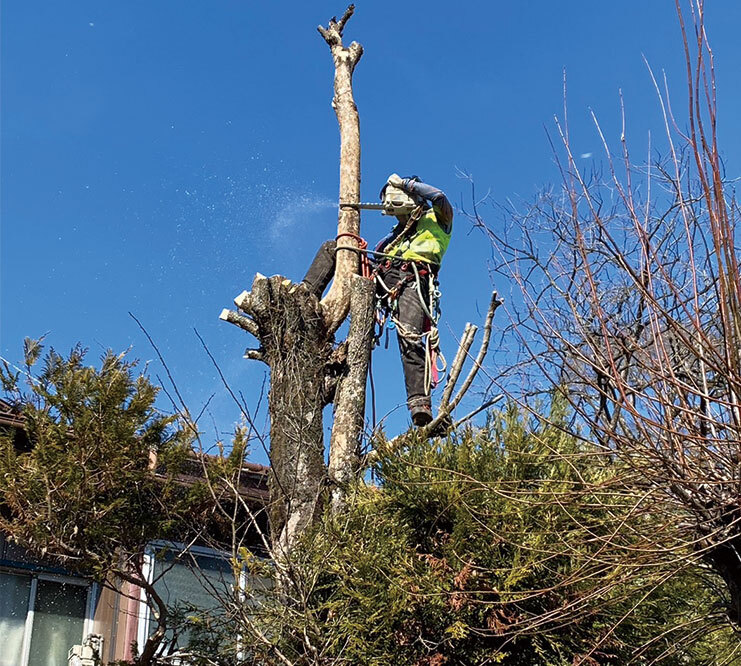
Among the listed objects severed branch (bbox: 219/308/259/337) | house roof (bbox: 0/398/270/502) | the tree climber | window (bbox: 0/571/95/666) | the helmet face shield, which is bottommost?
window (bbox: 0/571/95/666)

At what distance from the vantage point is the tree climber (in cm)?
962

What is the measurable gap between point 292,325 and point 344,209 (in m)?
1.63

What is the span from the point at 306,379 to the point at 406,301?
1.62m

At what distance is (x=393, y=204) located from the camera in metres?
10.0

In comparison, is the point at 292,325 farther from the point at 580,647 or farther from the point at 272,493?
the point at 580,647

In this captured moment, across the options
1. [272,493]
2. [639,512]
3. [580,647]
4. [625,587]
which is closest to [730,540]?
[639,512]

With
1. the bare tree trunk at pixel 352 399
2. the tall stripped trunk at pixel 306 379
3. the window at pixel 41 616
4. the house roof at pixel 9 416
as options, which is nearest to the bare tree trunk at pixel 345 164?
the tall stripped trunk at pixel 306 379

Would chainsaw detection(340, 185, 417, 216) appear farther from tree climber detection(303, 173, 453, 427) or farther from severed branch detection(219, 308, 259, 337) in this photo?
severed branch detection(219, 308, 259, 337)

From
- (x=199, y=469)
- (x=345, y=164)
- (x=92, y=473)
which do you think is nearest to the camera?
(x=92, y=473)

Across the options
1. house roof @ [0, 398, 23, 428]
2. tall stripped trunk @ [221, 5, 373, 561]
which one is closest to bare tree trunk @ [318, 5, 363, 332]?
tall stripped trunk @ [221, 5, 373, 561]

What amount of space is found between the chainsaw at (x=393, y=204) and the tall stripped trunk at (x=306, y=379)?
1.73 feet

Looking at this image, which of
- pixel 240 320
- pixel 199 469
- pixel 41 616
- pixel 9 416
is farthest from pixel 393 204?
pixel 41 616

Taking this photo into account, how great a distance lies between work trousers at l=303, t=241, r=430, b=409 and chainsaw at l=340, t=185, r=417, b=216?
46cm

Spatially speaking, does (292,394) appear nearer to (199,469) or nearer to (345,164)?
(199,469)
